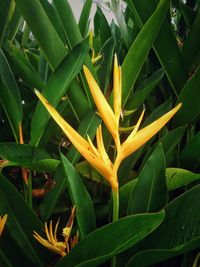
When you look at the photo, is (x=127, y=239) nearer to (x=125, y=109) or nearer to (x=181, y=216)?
(x=181, y=216)

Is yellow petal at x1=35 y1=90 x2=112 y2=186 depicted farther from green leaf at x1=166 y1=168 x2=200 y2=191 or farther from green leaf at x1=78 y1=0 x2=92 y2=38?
green leaf at x1=78 y1=0 x2=92 y2=38

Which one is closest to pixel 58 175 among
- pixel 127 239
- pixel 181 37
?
pixel 127 239

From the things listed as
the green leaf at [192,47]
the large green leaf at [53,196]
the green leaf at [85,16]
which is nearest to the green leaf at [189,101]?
the green leaf at [192,47]

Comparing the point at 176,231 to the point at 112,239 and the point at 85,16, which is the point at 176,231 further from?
the point at 85,16

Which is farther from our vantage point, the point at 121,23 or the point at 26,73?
the point at 121,23

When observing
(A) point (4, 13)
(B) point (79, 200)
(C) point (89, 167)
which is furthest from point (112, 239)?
(A) point (4, 13)

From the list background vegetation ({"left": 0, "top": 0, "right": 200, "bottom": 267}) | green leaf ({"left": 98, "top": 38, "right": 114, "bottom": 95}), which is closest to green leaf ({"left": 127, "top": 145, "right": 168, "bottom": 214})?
background vegetation ({"left": 0, "top": 0, "right": 200, "bottom": 267})
